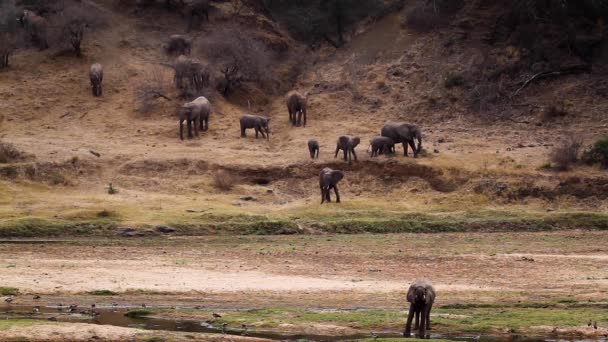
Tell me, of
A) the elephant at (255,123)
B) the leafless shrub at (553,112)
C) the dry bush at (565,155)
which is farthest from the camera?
the elephant at (255,123)

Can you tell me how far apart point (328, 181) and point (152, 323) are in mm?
21097

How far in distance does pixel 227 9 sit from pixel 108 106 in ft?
39.9

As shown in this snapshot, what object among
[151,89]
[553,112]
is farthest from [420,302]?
[151,89]

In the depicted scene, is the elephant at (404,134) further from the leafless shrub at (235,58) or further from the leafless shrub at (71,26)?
the leafless shrub at (71,26)

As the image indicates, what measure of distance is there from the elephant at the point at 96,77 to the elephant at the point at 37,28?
495cm

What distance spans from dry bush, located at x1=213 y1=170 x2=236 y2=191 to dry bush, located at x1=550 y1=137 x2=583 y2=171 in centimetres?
1283

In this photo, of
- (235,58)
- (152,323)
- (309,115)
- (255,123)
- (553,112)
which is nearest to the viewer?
(152,323)

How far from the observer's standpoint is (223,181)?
49.0 m

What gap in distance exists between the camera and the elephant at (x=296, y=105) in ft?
189

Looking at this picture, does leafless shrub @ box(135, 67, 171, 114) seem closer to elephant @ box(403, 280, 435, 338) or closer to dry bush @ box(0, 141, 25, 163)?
dry bush @ box(0, 141, 25, 163)

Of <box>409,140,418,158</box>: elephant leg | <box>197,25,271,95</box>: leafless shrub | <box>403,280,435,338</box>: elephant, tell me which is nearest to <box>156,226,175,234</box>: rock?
<box>409,140,418,158</box>: elephant leg

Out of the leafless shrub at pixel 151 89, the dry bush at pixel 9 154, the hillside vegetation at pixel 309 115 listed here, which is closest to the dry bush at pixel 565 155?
the hillside vegetation at pixel 309 115

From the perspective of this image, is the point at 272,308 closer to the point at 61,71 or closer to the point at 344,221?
the point at 344,221

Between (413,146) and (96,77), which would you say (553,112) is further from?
(96,77)
